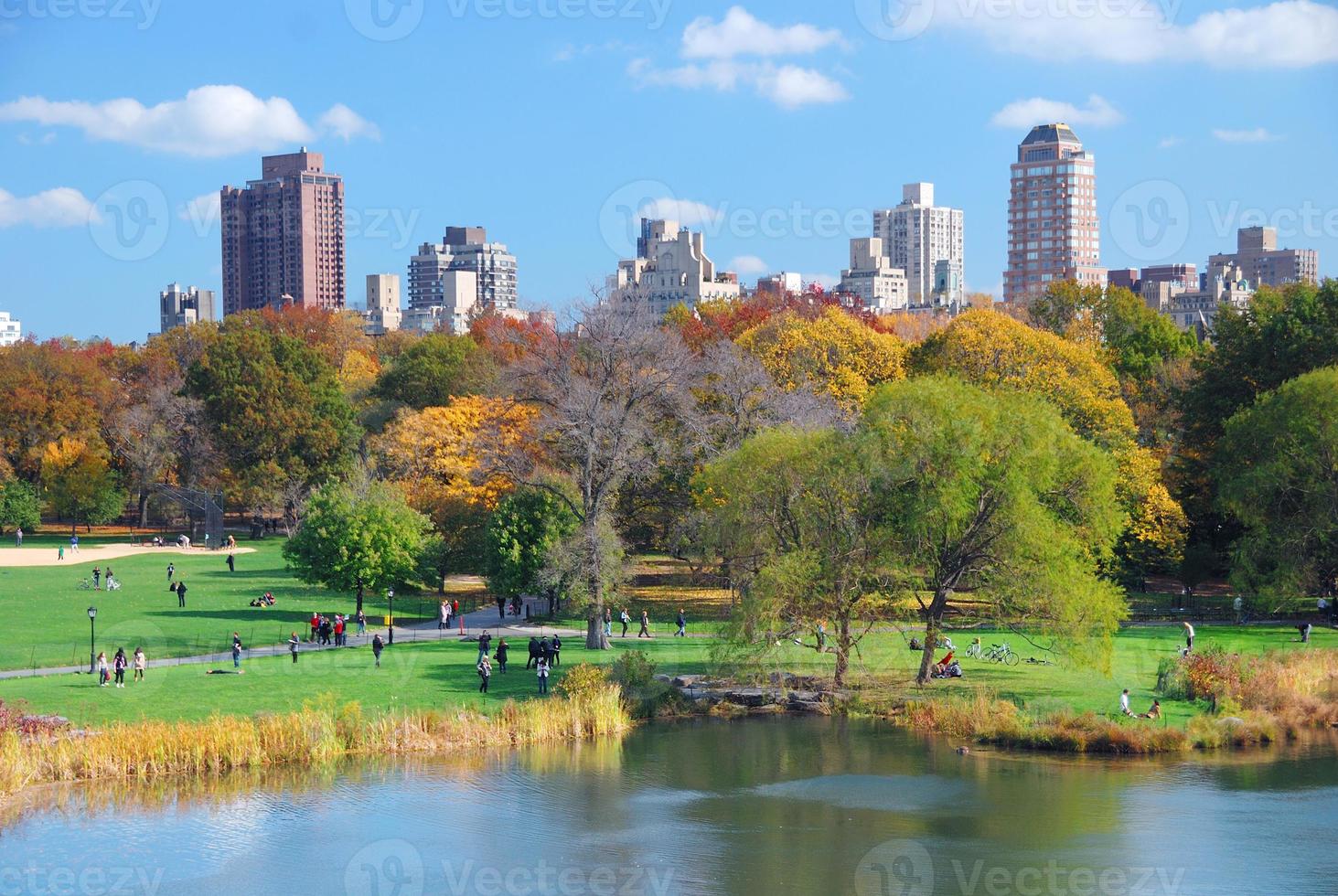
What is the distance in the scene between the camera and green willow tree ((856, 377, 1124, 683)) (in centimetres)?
3959

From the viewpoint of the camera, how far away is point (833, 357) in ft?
226

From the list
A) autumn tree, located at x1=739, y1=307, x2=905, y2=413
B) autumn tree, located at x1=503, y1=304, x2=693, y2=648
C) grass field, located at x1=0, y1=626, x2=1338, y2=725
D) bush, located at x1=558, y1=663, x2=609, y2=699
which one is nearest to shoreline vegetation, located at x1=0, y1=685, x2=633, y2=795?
bush, located at x1=558, y1=663, x2=609, y2=699

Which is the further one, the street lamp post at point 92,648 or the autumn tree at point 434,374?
the autumn tree at point 434,374

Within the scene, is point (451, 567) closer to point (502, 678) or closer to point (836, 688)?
point (502, 678)

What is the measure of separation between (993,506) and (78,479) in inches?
2731

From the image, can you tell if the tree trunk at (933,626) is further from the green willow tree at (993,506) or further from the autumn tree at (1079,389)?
the autumn tree at (1079,389)

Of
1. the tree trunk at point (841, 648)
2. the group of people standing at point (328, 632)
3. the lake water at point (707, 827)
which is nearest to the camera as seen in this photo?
the lake water at point (707, 827)

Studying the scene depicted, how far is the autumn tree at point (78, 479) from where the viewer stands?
303ft

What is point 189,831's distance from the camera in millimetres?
28781

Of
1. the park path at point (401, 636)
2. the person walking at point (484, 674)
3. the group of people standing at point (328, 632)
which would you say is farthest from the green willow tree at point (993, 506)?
the group of people standing at point (328, 632)

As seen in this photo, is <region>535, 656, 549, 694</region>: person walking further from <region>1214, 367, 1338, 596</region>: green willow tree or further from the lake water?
<region>1214, 367, 1338, 596</region>: green willow tree

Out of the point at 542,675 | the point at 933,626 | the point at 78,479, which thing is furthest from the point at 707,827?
the point at 78,479

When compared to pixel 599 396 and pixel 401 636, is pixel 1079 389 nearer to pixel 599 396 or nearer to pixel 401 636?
pixel 599 396

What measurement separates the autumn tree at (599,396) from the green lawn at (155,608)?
11467 millimetres
